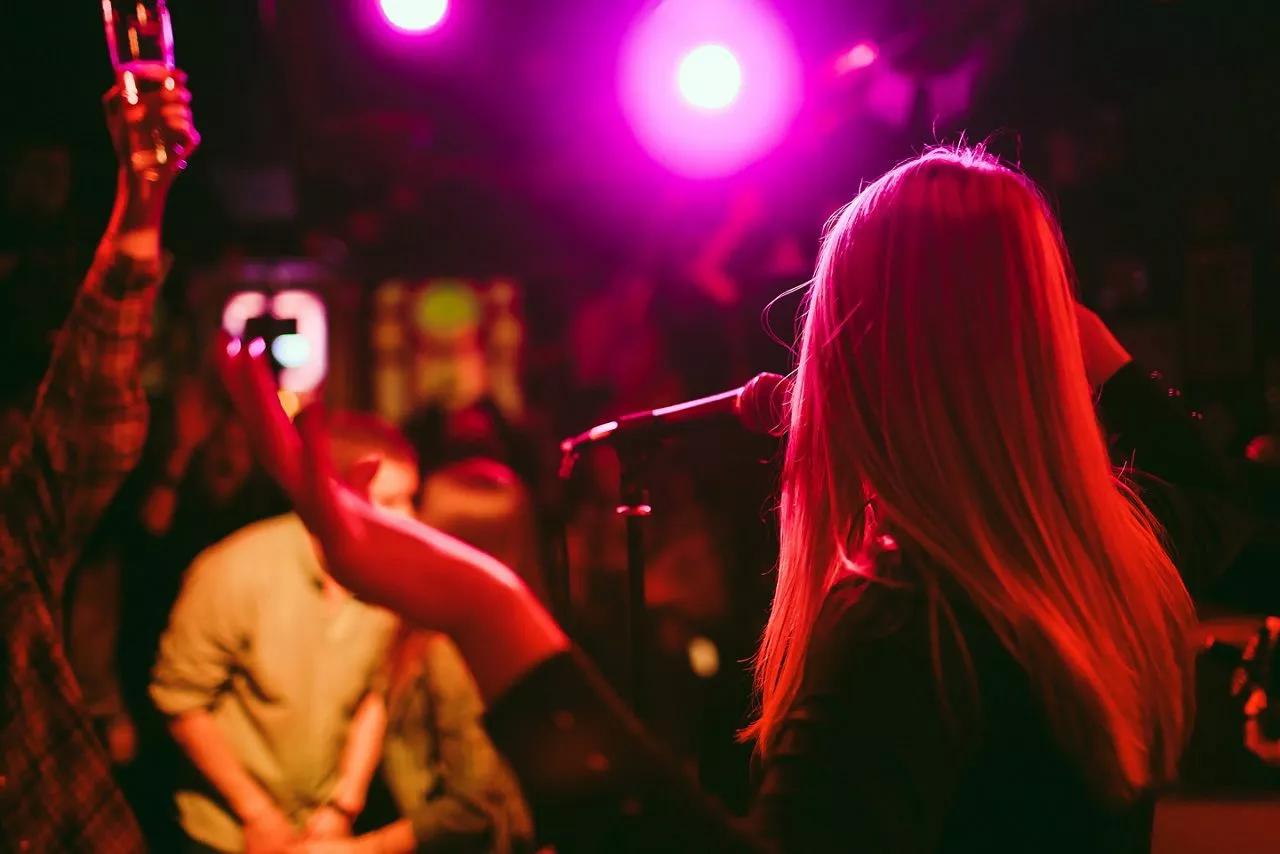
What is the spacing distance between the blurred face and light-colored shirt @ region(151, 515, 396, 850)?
0.65ft

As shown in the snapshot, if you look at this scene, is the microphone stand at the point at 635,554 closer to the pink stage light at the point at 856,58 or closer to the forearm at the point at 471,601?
the forearm at the point at 471,601

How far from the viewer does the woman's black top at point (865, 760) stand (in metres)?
0.53

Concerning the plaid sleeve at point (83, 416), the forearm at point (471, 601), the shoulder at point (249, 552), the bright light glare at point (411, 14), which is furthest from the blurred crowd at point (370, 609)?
the bright light glare at point (411, 14)

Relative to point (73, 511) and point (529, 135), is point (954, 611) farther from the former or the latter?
point (529, 135)

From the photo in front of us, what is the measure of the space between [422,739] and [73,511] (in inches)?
48.1

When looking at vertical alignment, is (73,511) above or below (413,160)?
below

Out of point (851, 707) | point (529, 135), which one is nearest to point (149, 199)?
point (851, 707)

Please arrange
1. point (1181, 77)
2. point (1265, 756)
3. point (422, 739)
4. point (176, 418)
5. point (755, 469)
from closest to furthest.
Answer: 1. point (422, 739)
2. point (755, 469)
3. point (1265, 756)
4. point (176, 418)
5. point (1181, 77)

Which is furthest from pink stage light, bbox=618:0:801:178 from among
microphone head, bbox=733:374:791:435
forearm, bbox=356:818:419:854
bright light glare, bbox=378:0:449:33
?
microphone head, bbox=733:374:791:435

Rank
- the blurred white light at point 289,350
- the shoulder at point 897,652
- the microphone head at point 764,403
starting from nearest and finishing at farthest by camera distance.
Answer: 1. the shoulder at point 897,652
2. the blurred white light at point 289,350
3. the microphone head at point 764,403

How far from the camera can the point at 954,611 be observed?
69 centimetres

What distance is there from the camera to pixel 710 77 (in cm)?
364

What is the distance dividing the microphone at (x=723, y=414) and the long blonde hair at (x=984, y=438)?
0.33m

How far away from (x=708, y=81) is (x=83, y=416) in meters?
2.87
